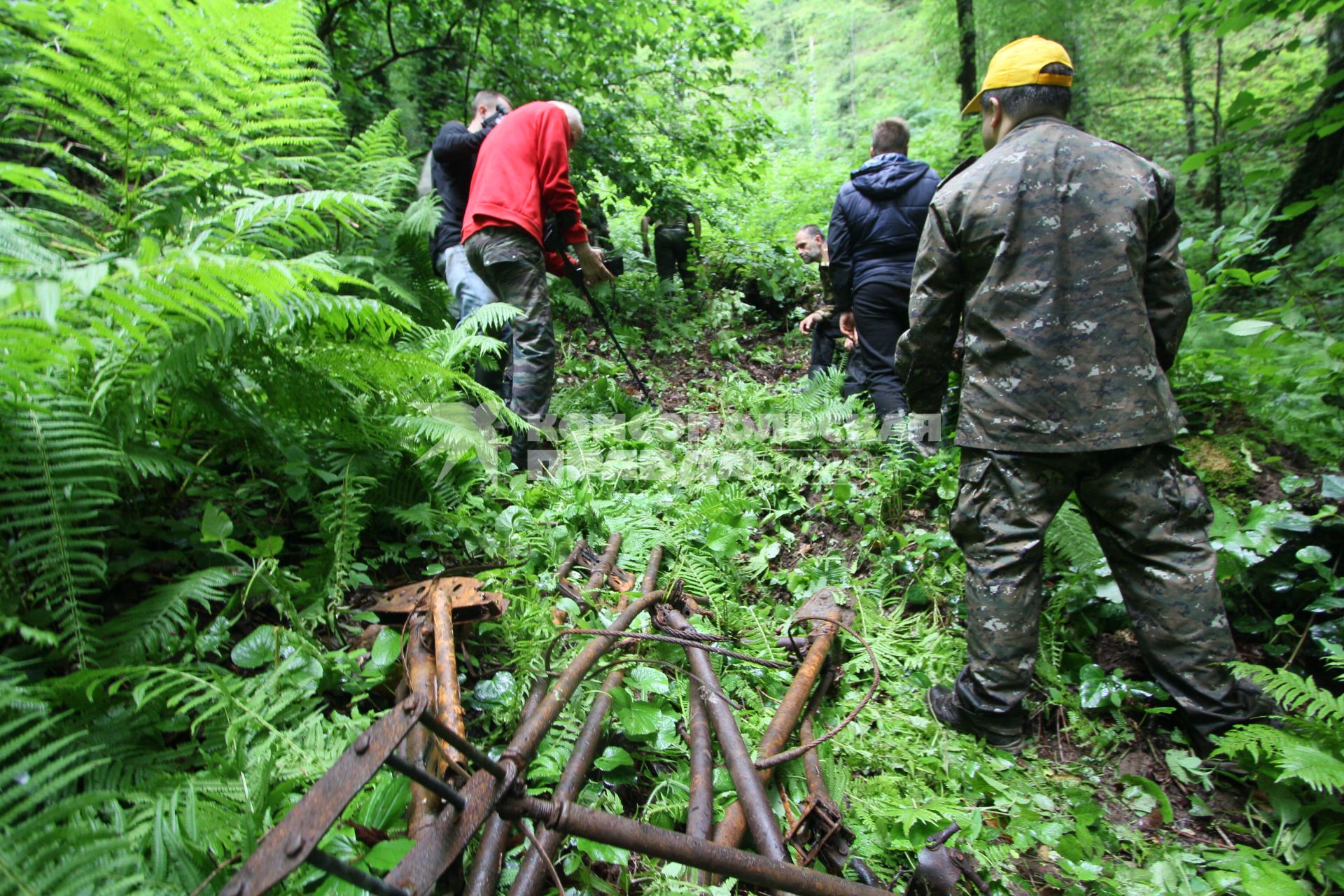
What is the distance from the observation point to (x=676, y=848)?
1159 mm

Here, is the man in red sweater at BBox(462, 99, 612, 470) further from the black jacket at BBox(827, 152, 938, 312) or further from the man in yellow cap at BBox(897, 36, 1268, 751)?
the man in yellow cap at BBox(897, 36, 1268, 751)

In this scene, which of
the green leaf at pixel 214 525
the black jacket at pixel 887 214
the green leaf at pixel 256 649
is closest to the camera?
the green leaf at pixel 256 649

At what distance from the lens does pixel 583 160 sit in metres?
6.59

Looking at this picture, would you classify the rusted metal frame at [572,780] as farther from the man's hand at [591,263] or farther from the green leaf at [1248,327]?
the man's hand at [591,263]

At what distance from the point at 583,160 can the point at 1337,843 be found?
6.94m

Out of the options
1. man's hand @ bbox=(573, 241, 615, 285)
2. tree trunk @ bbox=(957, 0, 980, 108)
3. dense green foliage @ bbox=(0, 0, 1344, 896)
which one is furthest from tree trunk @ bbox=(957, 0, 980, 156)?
man's hand @ bbox=(573, 241, 615, 285)

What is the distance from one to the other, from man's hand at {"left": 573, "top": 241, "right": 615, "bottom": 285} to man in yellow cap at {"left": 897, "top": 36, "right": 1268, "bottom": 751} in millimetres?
2940

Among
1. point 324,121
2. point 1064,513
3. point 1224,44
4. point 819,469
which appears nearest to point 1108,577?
point 1064,513

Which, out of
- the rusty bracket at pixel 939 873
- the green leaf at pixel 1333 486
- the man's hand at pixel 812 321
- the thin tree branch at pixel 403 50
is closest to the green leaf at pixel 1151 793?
the rusty bracket at pixel 939 873

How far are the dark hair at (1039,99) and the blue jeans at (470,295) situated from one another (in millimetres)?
3295

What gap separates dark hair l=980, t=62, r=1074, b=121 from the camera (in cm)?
252

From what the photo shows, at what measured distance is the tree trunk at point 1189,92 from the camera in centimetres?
947

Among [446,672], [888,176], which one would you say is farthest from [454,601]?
[888,176]

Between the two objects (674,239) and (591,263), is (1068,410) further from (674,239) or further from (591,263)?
(674,239)
